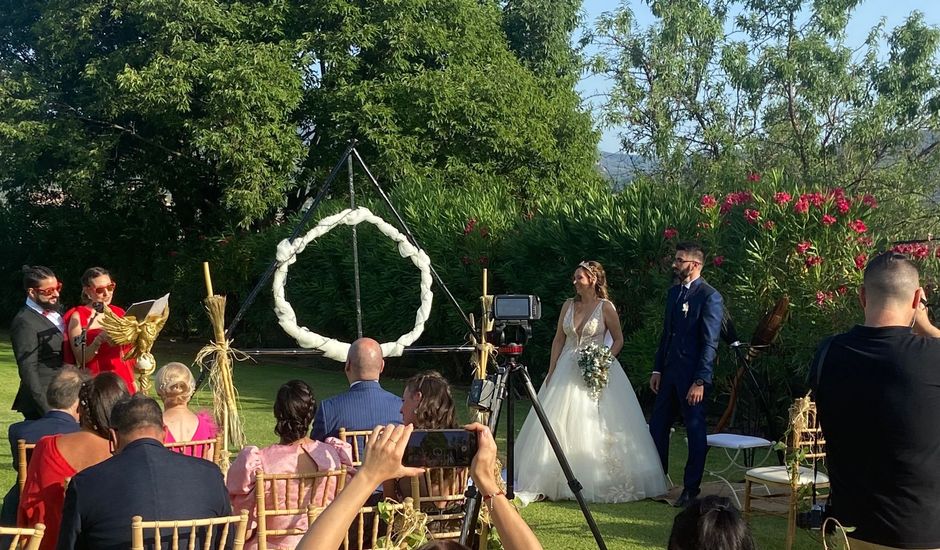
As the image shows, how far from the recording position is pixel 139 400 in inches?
152

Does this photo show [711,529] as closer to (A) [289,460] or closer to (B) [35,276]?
(A) [289,460]

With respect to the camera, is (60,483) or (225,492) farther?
(60,483)

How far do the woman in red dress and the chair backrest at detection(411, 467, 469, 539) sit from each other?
3.46m

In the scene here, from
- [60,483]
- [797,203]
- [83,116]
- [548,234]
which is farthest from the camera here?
[83,116]

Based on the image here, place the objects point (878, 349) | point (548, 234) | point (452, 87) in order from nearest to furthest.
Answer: point (878, 349) < point (548, 234) < point (452, 87)

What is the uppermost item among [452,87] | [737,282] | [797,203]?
[452,87]

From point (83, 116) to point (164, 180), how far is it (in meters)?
2.18

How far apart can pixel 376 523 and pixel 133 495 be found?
0.85m

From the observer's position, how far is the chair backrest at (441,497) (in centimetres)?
413

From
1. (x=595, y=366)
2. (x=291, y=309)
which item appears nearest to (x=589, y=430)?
(x=595, y=366)

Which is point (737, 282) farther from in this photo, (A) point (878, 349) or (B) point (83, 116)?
(B) point (83, 116)

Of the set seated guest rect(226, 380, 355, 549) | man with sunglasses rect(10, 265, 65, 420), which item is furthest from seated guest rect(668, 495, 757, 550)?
man with sunglasses rect(10, 265, 65, 420)

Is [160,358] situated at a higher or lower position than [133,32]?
lower

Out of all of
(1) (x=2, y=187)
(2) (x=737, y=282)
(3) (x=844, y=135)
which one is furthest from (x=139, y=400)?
(1) (x=2, y=187)
